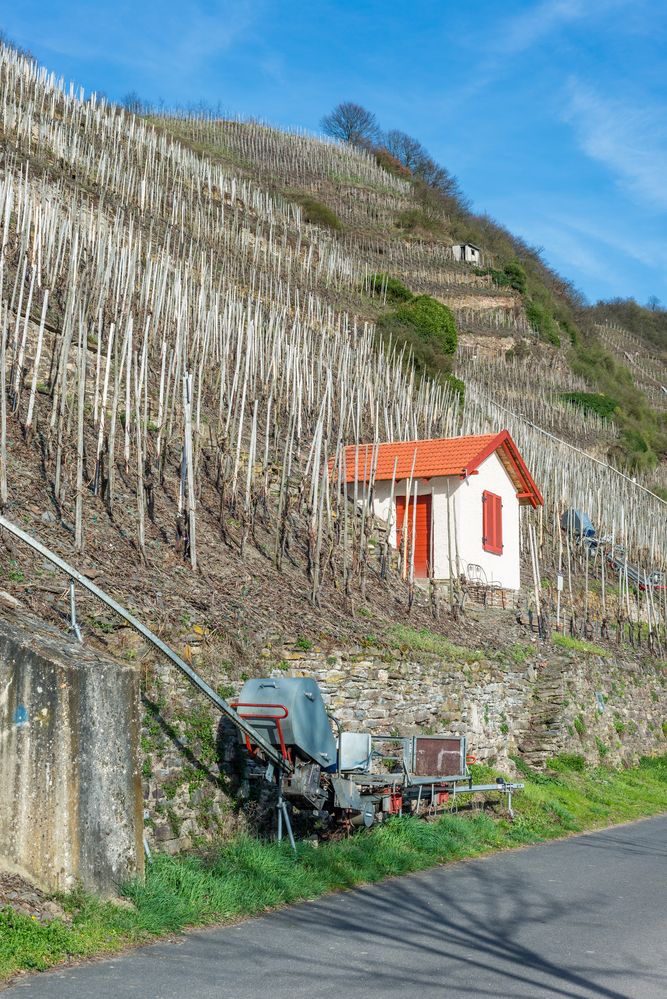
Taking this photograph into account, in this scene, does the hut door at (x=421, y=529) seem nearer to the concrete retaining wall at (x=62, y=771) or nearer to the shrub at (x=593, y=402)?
the concrete retaining wall at (x=62, y=771)

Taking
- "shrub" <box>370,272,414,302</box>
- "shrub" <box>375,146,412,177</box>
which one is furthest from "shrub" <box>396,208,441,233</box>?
"shrub" <box>370,272,414,302</box>

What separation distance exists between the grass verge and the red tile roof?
763 centimetres

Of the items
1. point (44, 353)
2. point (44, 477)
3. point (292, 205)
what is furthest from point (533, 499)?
point (292, 205)

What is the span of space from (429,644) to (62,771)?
9.24 m

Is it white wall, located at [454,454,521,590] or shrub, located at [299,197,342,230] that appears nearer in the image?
white wall, located at [454,454,521,590]

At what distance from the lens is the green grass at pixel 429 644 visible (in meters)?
14.6

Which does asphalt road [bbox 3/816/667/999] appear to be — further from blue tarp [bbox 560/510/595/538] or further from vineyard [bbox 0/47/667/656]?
blue tarp [bbox 560/510/595/538]

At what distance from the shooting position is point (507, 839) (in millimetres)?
Answer: 12586

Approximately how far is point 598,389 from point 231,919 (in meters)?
60.0

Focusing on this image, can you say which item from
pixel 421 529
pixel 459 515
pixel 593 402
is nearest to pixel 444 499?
pixel 459 515

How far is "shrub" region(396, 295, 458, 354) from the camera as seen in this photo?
45.9 m

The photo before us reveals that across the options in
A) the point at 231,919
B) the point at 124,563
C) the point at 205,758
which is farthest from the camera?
the point at 124,563

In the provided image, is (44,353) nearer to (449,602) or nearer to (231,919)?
(449,602)

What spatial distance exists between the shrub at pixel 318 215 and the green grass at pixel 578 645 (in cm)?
4752
